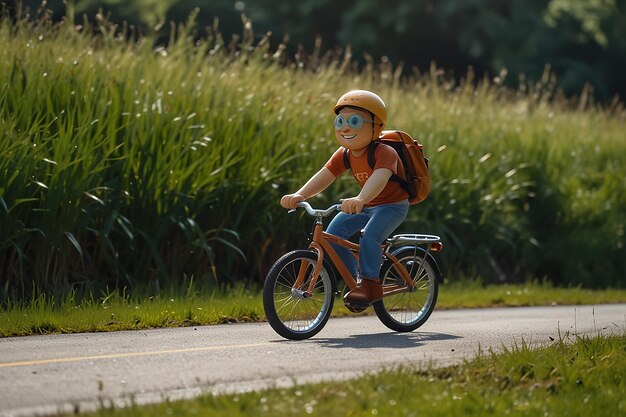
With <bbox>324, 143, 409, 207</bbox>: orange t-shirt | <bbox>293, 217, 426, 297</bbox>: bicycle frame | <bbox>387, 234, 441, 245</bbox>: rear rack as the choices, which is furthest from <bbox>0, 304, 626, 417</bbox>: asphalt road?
<bbox>324, 143, 409, 207</bbox>: orange t-shirt

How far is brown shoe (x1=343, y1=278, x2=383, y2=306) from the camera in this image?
29.4ft

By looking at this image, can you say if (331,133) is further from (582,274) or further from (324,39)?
(324,39)

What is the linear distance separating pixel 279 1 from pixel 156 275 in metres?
22.0

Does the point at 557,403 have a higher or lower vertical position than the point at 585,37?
lower

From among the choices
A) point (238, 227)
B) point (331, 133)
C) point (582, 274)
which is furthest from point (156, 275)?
point (582, 274)

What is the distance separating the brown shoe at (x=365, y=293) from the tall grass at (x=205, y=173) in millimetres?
3188

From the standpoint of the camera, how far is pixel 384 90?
17.2 metres

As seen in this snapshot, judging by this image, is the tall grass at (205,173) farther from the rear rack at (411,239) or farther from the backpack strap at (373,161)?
the backpack strap at (373,161)

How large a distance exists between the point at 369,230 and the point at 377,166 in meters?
0.49

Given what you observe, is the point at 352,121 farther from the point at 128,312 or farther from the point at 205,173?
the point at 205,173

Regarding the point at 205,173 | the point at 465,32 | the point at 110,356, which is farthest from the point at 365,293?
the point at 465,32

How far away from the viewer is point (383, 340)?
30.0 ft

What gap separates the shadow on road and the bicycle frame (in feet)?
1.18

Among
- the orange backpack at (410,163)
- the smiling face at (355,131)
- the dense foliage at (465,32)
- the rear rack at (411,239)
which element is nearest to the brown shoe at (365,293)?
the rear rack at (411,239)
